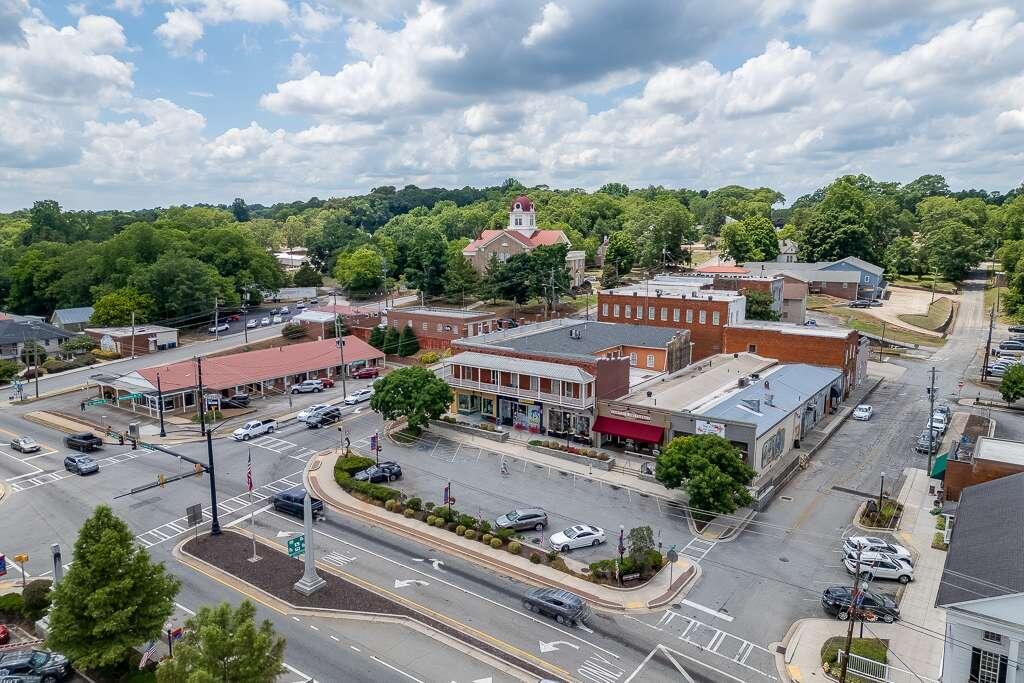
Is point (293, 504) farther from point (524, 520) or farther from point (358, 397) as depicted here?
point (358, 397)

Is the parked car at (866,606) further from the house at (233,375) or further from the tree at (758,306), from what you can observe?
the tree at (758,306)

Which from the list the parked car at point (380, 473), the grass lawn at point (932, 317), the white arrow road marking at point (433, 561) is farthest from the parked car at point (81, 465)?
the grass lawn at point (932, 317)

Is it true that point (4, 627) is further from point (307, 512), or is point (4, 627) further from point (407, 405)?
point (407, 405)

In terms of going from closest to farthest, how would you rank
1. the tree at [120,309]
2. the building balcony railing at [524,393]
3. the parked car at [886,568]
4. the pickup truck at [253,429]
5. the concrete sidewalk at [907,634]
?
the concrete sidewalk at [907,634]
the parked car at [886,568]
the building balcony railing at [524,393]
the pickup truck at [253,429]
the tree at [120,309]

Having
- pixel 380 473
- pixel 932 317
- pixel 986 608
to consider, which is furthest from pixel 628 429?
pixel 932 317

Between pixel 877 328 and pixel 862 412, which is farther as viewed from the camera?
pixel 877 328

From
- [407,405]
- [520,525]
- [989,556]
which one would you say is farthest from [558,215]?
[989,556]

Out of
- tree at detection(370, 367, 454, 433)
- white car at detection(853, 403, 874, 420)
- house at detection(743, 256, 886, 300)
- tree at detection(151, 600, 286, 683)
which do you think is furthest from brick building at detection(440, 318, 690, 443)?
house at detection(743, 256, 886, 300)
